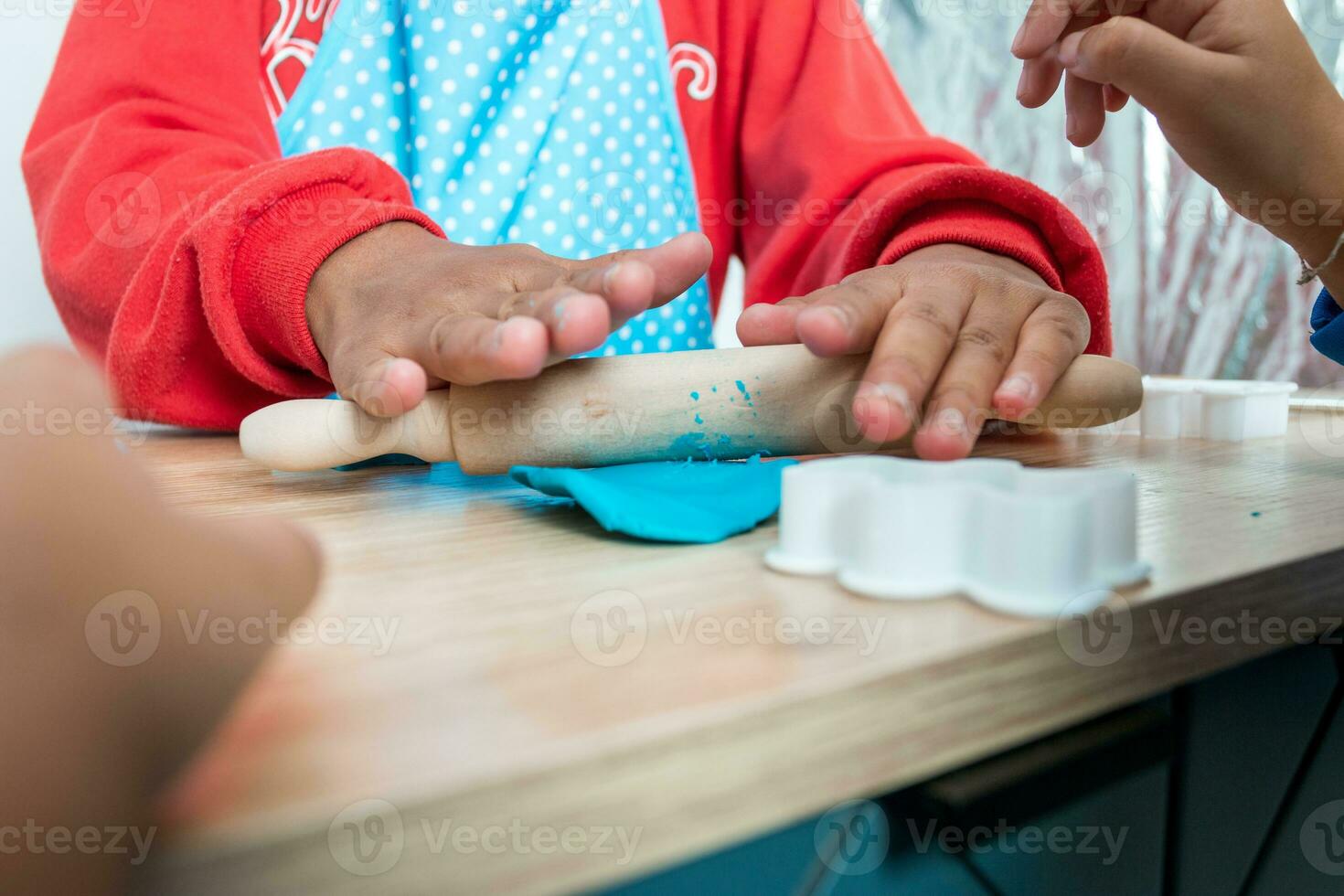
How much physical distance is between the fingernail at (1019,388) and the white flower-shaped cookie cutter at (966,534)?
0.35 ft

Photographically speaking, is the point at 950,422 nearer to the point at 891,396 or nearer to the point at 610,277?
the point at 891,396

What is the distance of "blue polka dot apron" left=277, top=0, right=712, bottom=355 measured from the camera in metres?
0.76

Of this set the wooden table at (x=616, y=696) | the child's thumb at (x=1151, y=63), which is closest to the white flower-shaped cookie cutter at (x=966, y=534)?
the wooden table at (x=616, y=696)

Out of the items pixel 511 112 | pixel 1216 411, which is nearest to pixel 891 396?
pixel 1216 411

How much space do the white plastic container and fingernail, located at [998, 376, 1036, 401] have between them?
22 centimetres

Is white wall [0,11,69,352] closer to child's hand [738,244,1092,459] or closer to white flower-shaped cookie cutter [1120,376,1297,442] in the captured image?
child's hand [738,244,1092,459]

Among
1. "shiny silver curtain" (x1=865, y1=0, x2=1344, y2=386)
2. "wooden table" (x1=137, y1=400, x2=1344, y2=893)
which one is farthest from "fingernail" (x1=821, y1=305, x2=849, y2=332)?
"shiny silver curtain" (x1=865, y1=0, x2=1344, y2=386)

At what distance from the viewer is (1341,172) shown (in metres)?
0.47

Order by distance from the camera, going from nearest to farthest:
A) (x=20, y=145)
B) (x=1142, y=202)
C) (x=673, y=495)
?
(x=673, y=495), (x=20, y=145), (x=1142, y=202)

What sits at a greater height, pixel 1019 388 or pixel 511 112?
pixel 511 112

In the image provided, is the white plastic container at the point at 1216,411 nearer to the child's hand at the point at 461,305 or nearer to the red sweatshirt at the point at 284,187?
the red sweatshirt at the point at 284,187

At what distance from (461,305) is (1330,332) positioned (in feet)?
1.63

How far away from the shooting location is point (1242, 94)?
46cm

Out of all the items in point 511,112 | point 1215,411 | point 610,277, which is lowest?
point 1215,411
